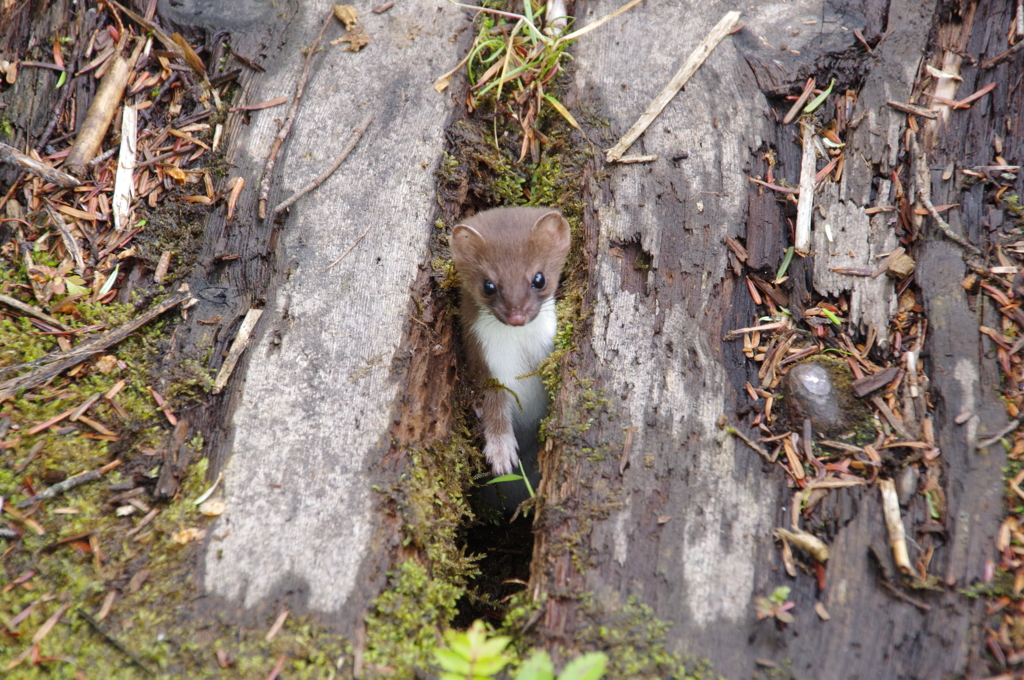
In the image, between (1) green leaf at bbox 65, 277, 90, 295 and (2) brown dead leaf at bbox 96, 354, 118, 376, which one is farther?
(1) green leaf at bbox 65, 277, 90, 295

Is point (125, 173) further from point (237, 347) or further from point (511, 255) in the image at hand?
point (511, 255)

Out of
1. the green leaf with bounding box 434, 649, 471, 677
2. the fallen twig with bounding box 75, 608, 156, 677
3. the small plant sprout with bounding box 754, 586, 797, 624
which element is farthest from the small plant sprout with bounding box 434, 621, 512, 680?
the fallen twig with bounding box 75, 608, 156, 677

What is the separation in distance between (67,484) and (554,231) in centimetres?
252

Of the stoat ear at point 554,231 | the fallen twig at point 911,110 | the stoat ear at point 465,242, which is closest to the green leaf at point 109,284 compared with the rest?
the stoat ear at point 465,242

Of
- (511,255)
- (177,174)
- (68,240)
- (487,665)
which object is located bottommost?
(487,665)

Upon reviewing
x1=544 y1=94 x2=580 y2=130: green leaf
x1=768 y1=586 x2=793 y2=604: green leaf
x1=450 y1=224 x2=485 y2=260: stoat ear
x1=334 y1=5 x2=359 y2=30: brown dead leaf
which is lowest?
x1=768 y1=586 x2=793 y2=604: green leaf

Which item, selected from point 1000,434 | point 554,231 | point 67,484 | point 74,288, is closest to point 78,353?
point 74,288

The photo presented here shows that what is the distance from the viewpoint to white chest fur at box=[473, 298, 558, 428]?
4.09 meters

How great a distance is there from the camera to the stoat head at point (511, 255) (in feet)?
12.3

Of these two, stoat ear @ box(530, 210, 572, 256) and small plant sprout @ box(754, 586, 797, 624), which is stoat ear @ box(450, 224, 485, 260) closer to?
stoat ear @ box(530, 210, 572, 256)

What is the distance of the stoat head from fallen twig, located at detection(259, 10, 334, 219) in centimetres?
100

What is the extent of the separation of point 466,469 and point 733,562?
5.13ft

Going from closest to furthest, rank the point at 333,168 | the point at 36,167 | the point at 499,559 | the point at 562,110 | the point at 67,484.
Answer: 1. the point at 67,484
2. the point at 36,167
3. the point at 333,168
4. the point at 562,110
5. the point at 499,559

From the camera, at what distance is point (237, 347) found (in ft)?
10.9
